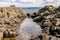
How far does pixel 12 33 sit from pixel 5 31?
4.83ft

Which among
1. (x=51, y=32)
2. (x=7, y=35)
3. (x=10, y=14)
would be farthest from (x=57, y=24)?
(x=10, y=14)

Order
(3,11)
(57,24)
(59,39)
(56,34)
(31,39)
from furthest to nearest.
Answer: (3,11) < (57,24) < (56,34) < (31,39) < (59,39)

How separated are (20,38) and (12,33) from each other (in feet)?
7.03

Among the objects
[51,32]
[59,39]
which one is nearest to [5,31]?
[51,32]

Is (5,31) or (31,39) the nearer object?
(31,39)

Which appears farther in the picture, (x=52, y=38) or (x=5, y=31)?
(x=5, y=31)

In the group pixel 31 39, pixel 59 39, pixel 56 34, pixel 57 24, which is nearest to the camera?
pixel 59 39

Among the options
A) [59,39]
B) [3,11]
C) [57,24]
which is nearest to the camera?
[59,39]

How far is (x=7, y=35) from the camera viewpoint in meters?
34.6

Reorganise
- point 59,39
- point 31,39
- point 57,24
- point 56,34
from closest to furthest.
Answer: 1. point 59,39
2. point 31,39
3. point 56,34
4. point 57,24

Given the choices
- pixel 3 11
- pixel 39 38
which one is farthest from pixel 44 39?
pixel 3 11

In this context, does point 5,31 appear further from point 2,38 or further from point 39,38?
point 39,38

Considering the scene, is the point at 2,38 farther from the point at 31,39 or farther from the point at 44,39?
the point at 44,39

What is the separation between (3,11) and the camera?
198 feet
